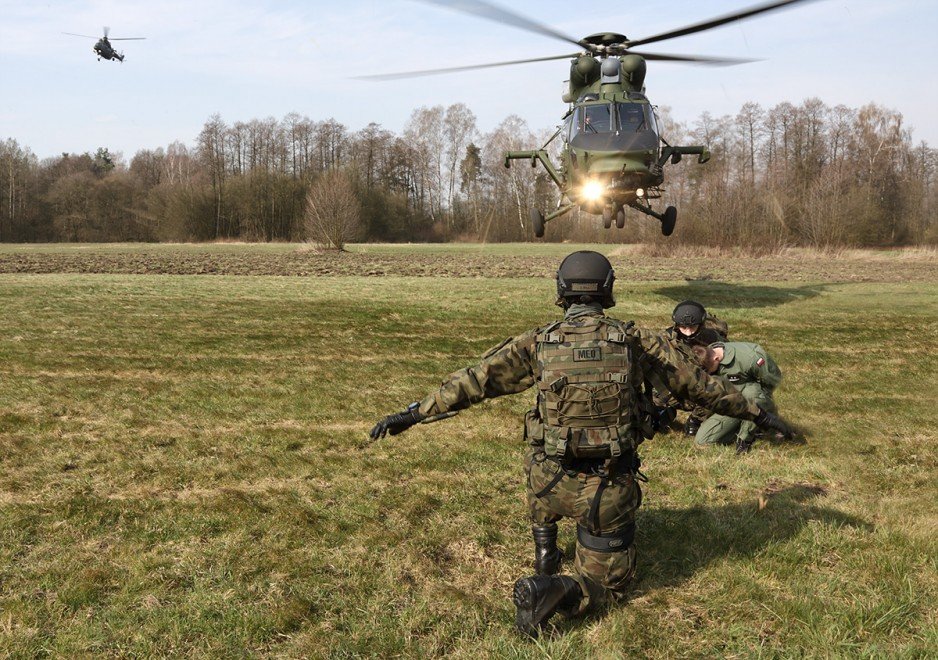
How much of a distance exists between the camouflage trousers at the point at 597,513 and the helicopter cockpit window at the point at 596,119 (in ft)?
36.9

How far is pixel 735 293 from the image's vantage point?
757 inches

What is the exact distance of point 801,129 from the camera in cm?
6781

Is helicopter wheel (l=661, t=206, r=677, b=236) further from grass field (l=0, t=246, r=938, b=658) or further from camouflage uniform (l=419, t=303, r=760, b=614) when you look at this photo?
camouflage uniform (l=419, t=303, r=760, b=614)

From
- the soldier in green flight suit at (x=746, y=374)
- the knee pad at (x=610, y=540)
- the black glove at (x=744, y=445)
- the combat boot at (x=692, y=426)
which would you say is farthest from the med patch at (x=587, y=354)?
the combat boot at (x=692, y=426)

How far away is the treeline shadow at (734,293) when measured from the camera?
17172 mm

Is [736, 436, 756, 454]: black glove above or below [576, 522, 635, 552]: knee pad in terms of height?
below

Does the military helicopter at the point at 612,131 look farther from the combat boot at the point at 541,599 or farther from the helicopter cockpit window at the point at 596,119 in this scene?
the combat boot at the point at 541,599

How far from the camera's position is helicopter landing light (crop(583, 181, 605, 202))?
13758mm

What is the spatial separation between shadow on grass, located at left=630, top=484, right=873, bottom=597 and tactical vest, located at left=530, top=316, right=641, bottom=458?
1011 mm

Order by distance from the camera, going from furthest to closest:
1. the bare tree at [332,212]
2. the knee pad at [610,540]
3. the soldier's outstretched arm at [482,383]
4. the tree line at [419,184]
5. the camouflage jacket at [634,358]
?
the tree line at [419,184], the bare tree at [332,212], the soldier's outstretched arm at [482,383], the camouflage jacket at [634,358], the knee pad at [610,540]

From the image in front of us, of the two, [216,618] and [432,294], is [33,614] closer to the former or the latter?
[216,618]

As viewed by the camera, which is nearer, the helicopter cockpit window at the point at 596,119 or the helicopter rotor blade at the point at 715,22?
the helicopter rotor blade at the point at 715,22

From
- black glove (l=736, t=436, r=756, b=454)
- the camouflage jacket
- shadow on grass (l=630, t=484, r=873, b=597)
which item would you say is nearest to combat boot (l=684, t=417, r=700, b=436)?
black glove (l=736, t=436, r=756, b=454)

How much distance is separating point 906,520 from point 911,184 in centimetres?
7029
